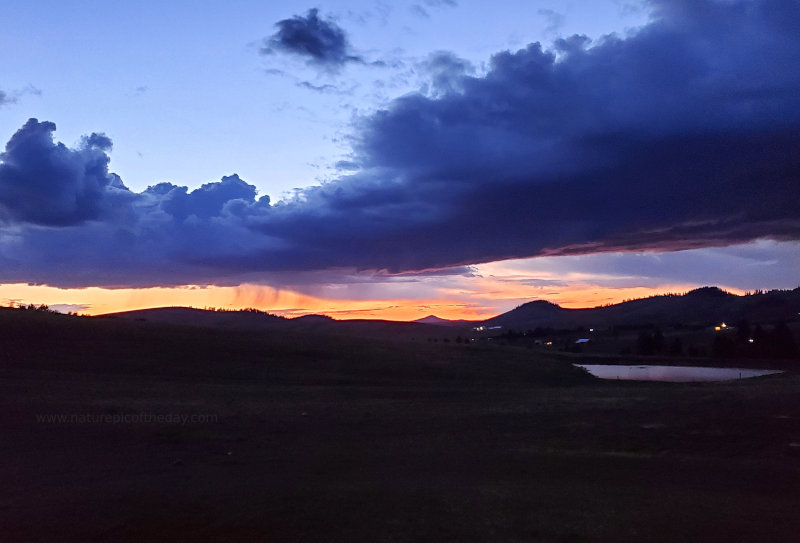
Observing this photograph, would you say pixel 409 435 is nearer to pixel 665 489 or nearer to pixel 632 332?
pixel 665 489

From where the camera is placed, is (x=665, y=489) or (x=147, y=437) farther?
(x=147, y=437)

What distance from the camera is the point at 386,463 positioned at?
53.1 feet

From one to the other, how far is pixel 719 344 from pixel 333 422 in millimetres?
77680

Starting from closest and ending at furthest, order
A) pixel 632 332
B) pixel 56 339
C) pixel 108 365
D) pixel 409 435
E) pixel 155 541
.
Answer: pixel 155 541 → pixel 409 435 → pixel 108 365 → pixel 56 339 → pixel 632 332

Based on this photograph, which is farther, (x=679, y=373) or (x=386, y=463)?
(x=679, y=373)

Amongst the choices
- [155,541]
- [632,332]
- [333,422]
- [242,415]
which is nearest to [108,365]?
[242,415]

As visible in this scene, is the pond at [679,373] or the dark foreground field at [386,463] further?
the pond at [679,373]

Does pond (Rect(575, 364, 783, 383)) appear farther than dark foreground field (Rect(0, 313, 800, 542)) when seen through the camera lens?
Yes

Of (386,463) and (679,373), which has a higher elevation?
(679,373)

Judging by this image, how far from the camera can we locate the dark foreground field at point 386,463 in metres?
10.8

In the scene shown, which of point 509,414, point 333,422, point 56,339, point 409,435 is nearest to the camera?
point 409,435

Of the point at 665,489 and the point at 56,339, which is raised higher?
the point at 56,339

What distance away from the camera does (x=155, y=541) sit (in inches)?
391

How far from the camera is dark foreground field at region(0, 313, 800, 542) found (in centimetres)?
1079
